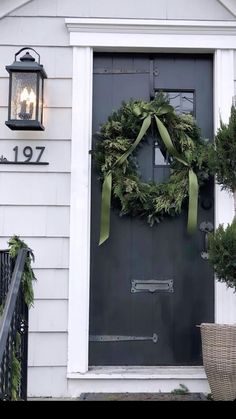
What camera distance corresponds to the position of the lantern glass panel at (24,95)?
11.9 ft

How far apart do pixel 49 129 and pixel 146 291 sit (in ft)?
4.07

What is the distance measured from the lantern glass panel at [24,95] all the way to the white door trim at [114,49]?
28cm

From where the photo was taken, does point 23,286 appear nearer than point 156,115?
Yes

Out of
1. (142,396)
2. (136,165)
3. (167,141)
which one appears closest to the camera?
(142,396)

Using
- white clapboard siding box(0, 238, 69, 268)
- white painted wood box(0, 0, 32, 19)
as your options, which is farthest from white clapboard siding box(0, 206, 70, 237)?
white painted wood box(0, 0, 32, 19)

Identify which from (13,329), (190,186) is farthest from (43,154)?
(13,329)

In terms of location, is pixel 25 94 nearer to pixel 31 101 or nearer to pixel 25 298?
pixel 31 101

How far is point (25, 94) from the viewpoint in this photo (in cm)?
364

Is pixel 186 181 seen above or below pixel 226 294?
above

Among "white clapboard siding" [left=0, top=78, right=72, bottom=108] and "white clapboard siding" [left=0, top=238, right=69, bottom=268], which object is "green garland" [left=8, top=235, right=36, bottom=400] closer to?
"white clapboard siding" [left=0, top=238, right=69, bottom=268]

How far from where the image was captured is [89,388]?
3.58m

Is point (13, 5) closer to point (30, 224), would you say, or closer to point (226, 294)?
point (30, 224)

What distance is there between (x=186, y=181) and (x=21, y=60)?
1.31 metres

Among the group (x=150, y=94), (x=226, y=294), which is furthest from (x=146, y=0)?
(x=226, y=294)
